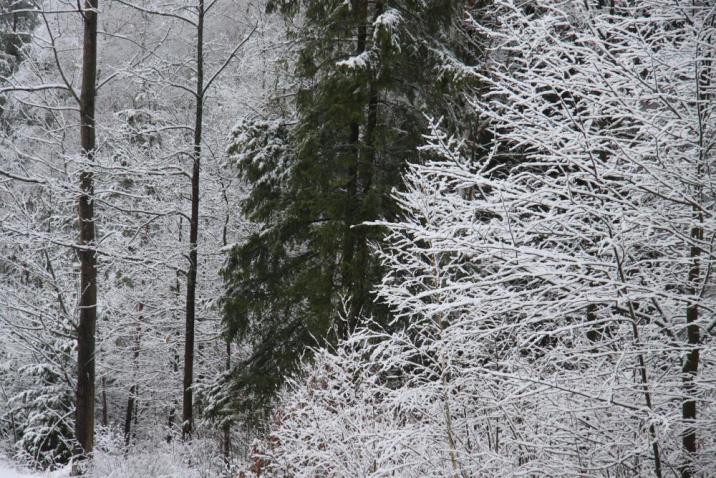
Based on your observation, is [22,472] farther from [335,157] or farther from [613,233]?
[613,233]

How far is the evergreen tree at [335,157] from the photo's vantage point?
294 inches

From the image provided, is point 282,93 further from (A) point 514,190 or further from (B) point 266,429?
(A) point 514,190

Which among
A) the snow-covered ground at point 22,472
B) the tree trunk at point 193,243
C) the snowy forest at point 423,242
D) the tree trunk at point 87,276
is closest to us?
the snowy forest at point 423,242

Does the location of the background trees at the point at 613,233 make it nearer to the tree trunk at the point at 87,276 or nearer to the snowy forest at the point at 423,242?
the snowy forest at the point at 423,242

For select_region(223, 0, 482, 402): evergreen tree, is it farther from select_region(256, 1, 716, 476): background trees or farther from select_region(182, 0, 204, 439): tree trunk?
select_region(256, 1, 716, 476): background trees

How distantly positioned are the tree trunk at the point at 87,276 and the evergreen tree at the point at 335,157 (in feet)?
7.19

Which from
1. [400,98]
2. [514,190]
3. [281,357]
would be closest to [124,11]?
[400,98]

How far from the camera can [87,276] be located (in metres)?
7.21

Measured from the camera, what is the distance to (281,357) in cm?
849

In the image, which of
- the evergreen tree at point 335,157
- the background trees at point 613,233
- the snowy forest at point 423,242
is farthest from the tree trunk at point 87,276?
the background trees at point 613,233

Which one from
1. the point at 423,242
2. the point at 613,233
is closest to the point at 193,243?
the point at 423,242

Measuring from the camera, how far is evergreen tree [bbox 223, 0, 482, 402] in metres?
7.48

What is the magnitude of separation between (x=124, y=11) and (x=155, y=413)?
1336 cm

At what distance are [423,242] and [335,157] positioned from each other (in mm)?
2843
